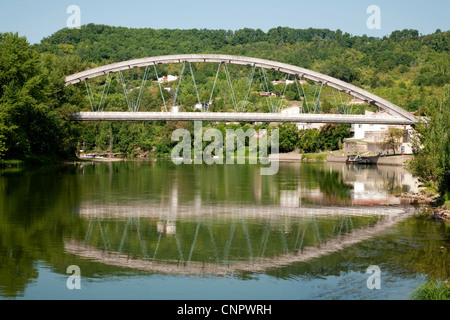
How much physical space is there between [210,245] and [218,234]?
2095 mm

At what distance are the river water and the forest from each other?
12.7 m

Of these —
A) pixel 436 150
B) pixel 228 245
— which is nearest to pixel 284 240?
pixel 228 245

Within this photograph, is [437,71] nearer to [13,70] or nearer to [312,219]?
[13,70]

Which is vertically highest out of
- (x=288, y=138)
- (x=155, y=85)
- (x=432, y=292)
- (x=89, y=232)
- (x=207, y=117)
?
(x=155, y=85)

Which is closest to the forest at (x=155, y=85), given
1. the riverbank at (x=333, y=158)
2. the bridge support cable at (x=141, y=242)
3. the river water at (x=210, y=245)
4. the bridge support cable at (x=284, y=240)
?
the riverbank at (x=333, y=158)

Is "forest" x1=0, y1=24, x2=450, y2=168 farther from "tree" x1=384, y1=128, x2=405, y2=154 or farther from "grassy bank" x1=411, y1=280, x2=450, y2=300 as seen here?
"grassy bank" x1=411, y1=280, x2=450, y2=300

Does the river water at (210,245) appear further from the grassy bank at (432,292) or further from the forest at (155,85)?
the forest at (155,85)

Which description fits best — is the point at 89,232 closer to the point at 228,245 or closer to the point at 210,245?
the point at 210,245

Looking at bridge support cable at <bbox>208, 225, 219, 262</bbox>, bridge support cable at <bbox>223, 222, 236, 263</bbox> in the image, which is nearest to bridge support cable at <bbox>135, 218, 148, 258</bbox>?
bridge support cable at <bbox>208, 225, 219, 262</bbox>

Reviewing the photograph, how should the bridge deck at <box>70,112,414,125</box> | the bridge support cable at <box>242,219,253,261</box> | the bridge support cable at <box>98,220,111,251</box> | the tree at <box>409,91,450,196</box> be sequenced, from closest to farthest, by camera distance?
the bridge support cable at <box>242,219,253,261</box>
the bridge support cable at <box>98,220,111,251</box>
the tree at <box>409,91,450,196</box>
the bridge deck at <box>70,112,414,125</box>

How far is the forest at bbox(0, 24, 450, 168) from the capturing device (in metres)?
51.9

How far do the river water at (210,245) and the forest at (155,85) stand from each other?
1267 cm

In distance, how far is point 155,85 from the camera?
483 feet

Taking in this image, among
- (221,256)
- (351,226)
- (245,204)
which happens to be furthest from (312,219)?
(221,256)
